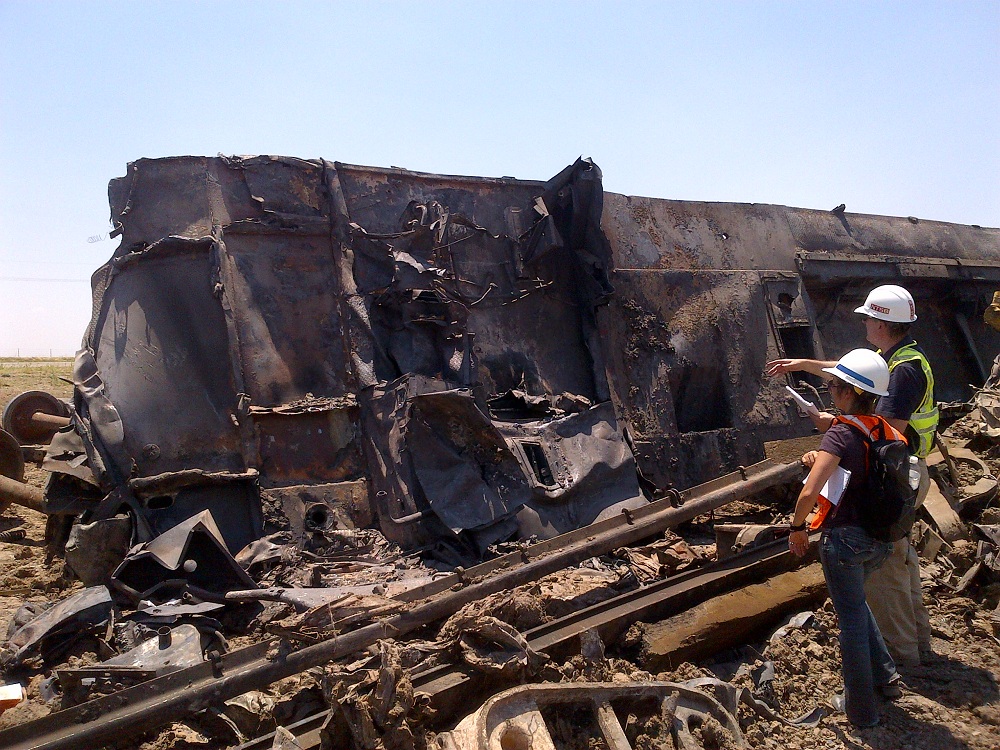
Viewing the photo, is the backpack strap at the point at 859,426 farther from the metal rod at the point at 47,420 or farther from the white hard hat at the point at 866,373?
the metal rod at the point at 47,420

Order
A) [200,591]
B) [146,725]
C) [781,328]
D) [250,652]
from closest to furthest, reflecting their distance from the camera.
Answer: [146,725] → [250,652] → [200,591] → [781,328]

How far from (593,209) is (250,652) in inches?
203

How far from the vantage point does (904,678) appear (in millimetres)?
3469

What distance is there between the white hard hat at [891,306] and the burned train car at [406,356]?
2803 mm

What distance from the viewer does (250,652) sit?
3.12 meters

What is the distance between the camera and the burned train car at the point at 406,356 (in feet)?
17.5

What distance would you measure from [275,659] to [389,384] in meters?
2.94

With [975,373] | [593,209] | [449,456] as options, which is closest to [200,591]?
[449,456]

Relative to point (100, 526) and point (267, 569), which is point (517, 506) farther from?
point (100, 526)

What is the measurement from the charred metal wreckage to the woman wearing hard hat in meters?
1.12

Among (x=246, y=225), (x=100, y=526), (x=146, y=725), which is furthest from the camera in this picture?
(x=246, y=225)

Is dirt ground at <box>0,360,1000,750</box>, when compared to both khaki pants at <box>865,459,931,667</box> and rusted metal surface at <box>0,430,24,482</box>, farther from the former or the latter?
rusted metal surface at <box>0,430,24,482</box>

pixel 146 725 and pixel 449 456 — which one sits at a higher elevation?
pixel 449 456

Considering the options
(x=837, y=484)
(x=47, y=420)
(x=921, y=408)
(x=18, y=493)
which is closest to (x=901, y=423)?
(x=921, y=408)
